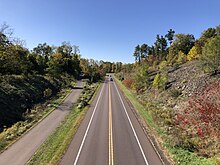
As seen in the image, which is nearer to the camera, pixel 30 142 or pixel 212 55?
pixel 30 142

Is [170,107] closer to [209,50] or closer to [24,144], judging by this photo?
[209,50]

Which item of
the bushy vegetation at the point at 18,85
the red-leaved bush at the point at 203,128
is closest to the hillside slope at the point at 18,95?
the bushy vegetation at the point at 18,85

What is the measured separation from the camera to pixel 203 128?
67.2ft

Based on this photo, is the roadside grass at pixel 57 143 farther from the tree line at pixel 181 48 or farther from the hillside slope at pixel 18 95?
Result: the tree line at pixel 181 48

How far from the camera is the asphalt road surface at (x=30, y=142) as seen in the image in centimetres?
1606

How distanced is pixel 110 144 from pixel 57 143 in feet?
16.2

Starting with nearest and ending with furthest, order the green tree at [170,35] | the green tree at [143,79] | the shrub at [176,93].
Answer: the shrub at [176,93], the green tree at [143,79], the green tree at [170,35]

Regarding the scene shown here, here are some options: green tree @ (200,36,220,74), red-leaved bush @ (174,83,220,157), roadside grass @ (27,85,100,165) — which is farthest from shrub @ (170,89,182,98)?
roadside grass @ (27,85,100,165)

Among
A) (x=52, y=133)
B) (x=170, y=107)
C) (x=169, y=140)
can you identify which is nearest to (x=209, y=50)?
(x=170, y=107)

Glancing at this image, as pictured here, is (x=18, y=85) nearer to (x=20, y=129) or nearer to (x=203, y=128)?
(x=20, y=129)

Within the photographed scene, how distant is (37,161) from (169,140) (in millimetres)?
11582

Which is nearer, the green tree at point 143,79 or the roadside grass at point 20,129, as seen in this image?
the roadside grass at point 20,129

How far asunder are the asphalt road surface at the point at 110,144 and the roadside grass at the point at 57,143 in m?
0.59

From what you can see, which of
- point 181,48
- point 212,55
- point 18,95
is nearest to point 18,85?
point 18,95
